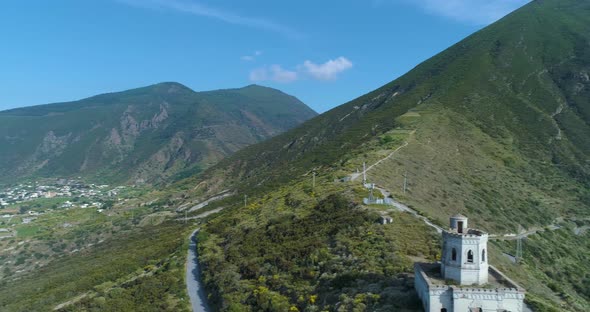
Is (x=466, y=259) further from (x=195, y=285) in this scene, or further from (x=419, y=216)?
(x=195, y=285)


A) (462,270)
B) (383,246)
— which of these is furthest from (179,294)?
(462,270)

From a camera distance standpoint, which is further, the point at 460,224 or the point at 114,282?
the point at 114,282

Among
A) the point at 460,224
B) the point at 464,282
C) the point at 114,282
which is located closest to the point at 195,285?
the point at 114,282

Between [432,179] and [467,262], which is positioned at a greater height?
[432,179]

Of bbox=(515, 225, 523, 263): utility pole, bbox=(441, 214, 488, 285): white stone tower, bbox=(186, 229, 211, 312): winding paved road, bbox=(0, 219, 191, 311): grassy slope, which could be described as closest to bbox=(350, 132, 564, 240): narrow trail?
bbox=(515, 225, 523, 263): utility pole

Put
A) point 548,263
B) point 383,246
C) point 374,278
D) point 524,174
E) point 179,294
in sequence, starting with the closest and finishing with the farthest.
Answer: point 374,278 < point 383,246 < point 179,294 < point 548,263 < point 524,174

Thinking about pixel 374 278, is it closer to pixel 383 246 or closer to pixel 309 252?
pixel 383 246

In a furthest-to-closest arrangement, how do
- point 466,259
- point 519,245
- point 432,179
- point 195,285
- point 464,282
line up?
point 432,179 → point 519,245 → point 195,285 → point 466,259 → point 464,282
